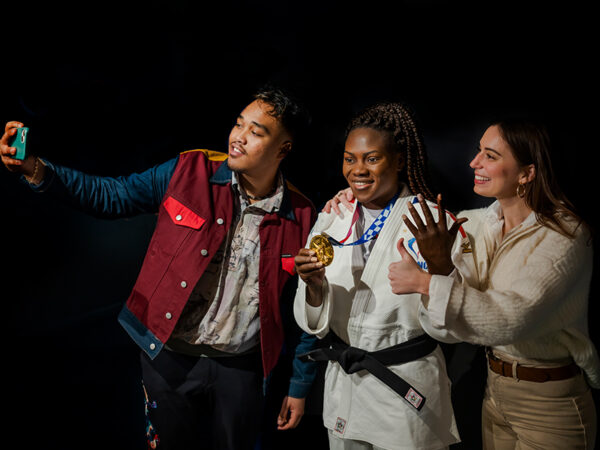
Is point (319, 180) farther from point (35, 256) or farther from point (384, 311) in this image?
point (35, 256)

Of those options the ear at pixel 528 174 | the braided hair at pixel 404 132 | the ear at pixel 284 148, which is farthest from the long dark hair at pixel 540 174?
the ear at pixel 284 148

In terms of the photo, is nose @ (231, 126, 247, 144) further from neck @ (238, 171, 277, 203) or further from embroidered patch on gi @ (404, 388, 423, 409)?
embroidered patch on gi @ (404, 388, 423, 409)

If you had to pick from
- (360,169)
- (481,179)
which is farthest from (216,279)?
(481,179)

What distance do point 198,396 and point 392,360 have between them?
92 cm

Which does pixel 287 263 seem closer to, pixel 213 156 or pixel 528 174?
pixel 213 156

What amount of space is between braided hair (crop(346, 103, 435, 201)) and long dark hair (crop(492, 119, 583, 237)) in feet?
1.05

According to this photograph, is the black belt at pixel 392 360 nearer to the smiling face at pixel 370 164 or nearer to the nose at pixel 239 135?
the smiling face at pixel 370 164

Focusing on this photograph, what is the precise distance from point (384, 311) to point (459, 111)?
1056mm

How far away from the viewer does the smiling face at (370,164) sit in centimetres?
181

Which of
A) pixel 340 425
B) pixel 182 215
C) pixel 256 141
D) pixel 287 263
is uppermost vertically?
pixel 256 141

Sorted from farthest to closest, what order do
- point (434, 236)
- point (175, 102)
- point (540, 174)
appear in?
1. point (175, 102)
2. point (540, 174)
3. point (434, 236)

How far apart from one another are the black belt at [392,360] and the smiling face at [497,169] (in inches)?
23.1

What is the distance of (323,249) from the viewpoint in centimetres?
168

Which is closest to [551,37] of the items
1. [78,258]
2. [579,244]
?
[579,244]
